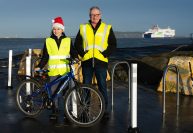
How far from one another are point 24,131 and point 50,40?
1791mm

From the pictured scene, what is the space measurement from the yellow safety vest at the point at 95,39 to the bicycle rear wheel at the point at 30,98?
1219 millimetres

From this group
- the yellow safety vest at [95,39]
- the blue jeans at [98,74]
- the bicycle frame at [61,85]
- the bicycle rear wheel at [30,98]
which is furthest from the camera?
the bicycle rear wheel at [30,98]

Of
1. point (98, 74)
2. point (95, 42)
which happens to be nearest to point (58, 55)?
point (95, 42)

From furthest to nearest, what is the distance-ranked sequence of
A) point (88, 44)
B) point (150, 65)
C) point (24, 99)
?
point (150, 65) < point (24, 99) < point (88, 44)

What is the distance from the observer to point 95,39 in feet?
24.7

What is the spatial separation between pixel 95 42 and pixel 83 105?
1182 millimetres

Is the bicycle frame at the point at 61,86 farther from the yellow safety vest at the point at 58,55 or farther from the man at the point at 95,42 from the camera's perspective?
the man at the point at 95,42

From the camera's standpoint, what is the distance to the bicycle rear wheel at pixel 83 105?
701 centimetres

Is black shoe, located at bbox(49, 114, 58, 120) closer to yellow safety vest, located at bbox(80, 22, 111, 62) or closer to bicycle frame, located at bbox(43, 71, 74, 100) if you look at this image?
bicycle frame, located at bbox(43, 71, 74, 100)

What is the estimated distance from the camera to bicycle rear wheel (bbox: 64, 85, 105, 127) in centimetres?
701

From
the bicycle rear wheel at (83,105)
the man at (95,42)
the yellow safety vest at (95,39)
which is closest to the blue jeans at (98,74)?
the man at (95,42)

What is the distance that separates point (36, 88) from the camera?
26.1ft

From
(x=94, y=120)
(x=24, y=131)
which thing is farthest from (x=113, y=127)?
(x=24, y=131)

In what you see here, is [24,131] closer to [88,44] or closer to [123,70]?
[88,44]
